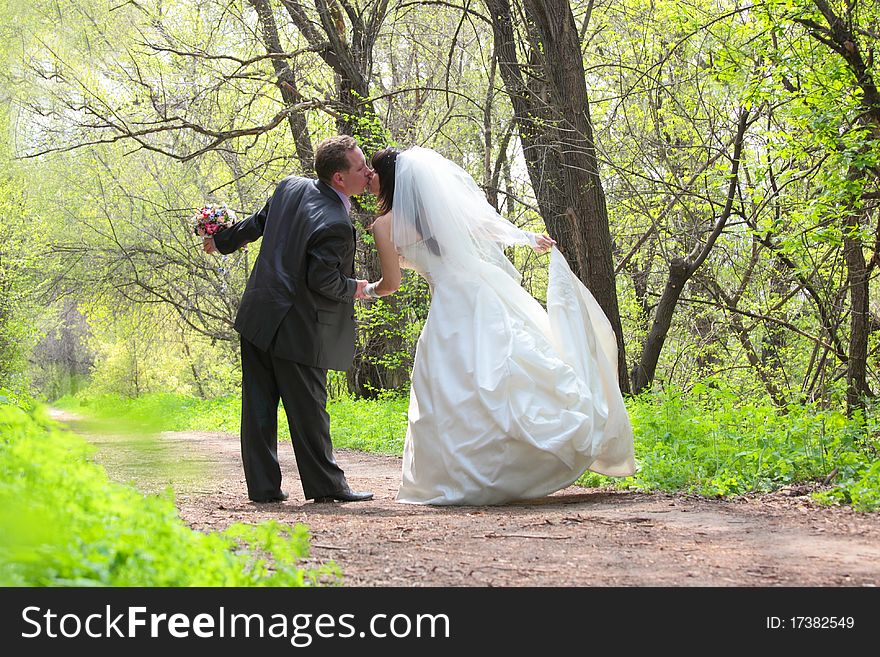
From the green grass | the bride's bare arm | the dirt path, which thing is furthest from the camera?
the bride's bare arm

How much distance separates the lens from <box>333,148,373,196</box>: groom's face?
6.25m

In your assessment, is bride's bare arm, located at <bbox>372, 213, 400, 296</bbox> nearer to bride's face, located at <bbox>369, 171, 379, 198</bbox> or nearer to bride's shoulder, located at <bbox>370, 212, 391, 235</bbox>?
bride's shoulder, located at <bbox>370, 212, 391, 235</bbox>

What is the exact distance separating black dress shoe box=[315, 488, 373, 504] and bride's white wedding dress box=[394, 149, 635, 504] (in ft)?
0.84

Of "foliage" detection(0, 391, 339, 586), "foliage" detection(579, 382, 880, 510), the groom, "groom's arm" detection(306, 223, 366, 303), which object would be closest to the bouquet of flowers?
the groom

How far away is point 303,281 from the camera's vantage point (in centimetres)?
610

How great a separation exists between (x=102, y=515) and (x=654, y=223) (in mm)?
10023

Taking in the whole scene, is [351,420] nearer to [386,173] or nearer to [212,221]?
[212,221]

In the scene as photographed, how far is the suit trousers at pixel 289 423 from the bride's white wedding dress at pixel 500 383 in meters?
0.57

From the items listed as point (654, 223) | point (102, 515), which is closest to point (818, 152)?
point (654, 223)

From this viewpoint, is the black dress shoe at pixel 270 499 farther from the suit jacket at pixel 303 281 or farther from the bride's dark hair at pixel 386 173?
the bride's dark hair at pixel 386 173

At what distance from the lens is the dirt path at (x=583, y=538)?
3461 millimetres

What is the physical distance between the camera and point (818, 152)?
32.2 feet

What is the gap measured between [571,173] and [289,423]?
16.8ft
